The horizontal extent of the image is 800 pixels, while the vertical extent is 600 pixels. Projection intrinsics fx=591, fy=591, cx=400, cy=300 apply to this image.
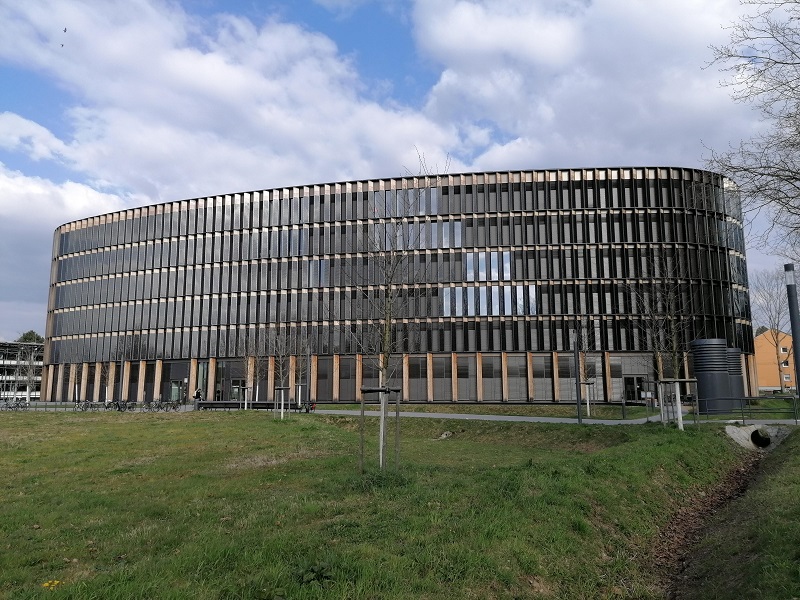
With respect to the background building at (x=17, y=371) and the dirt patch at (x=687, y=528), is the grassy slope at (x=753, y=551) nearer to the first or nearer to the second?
the dirt patch at (x=687, y=528)

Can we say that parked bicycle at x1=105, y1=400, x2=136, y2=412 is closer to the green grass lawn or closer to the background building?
the green grass lawn

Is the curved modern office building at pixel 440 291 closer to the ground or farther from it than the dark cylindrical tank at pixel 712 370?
farther from it

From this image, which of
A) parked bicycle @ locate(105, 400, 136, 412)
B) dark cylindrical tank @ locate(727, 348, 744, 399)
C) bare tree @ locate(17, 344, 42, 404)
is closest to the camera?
dark cylindrical tank @ locate(727, 348, 744, 399)

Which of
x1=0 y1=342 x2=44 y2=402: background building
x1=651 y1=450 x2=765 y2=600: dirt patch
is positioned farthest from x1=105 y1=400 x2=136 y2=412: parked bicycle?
x1=0 y1=342 x2=44 y2=402: background building

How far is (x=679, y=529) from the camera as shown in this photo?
11.0 m

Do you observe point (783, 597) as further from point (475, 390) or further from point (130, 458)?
point (475, 390)

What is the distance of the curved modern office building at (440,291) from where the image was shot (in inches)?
2375

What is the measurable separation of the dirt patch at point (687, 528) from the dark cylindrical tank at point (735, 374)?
44.9ft

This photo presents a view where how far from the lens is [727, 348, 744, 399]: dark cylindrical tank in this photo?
29625mm

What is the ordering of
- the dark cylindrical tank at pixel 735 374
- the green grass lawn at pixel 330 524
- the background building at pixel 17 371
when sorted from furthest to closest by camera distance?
the background building at pixel 17 371, the dark cylindrical tank at pixel 735 374, the green grass lawn at pixel 330 524

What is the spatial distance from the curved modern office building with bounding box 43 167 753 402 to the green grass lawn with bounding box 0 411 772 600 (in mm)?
39919

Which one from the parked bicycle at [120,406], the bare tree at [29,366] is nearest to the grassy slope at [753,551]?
the parked bicycle at [120,406]

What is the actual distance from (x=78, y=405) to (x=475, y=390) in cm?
3867

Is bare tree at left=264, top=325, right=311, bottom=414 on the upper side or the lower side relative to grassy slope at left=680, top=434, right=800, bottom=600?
upper
